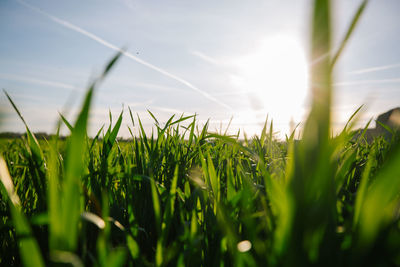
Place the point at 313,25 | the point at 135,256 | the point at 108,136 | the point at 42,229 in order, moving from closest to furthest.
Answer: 1. the point at 313,25
2. the point at 135,256
3. the point at 42,229
4. the point at 108,136

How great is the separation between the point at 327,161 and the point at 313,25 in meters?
0.15

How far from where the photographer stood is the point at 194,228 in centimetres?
52

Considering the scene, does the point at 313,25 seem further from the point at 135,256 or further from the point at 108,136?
the point at 108,136

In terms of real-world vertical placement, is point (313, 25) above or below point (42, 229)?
above

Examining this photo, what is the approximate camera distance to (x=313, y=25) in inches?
8.5

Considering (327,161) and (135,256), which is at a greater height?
(327,161)

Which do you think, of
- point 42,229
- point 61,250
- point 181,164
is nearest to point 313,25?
point 61,250

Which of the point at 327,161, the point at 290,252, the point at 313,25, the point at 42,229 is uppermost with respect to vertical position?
the point at 313,25

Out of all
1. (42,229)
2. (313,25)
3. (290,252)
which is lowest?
(42,229)

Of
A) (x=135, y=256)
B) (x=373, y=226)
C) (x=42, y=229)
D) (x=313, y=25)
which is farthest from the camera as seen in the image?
(x=42, y=229)

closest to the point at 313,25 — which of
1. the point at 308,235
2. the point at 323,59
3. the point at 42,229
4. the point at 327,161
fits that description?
the point at 323,59

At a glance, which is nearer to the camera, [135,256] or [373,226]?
[373,226]

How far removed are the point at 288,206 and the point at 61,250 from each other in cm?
34

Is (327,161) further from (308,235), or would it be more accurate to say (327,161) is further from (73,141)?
(73,141)
